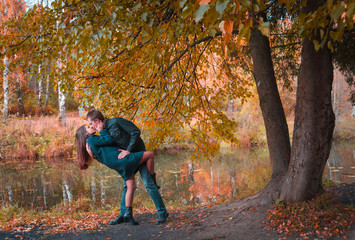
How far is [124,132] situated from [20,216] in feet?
11.9

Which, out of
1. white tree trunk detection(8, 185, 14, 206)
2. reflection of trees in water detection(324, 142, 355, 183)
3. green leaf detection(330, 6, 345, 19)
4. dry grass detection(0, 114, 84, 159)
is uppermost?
green leaf detection(330, 6, 345, 19)

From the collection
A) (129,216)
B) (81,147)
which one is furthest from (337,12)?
(129,216)

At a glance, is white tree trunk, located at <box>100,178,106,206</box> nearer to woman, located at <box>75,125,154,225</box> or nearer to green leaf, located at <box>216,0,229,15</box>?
woman, located at <box>75,125,154,225</box>

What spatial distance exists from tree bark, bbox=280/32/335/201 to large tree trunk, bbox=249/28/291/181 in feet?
1.85

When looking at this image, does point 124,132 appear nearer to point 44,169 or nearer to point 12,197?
point 12,197

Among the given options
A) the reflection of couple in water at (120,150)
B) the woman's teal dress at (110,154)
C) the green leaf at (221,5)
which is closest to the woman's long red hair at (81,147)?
the reflection of couple in water at (120,150)

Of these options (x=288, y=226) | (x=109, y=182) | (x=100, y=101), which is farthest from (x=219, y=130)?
(x=109, y=182)

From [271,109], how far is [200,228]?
2.30m

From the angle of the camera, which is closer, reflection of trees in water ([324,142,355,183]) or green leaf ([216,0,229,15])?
green leaf ([216,0,229,15])

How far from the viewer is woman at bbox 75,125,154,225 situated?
452cm

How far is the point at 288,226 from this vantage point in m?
3.93

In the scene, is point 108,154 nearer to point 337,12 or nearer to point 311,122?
point 311,122

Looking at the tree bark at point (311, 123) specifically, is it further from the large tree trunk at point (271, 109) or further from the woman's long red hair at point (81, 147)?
the woman's long red hair at point (81, 147)

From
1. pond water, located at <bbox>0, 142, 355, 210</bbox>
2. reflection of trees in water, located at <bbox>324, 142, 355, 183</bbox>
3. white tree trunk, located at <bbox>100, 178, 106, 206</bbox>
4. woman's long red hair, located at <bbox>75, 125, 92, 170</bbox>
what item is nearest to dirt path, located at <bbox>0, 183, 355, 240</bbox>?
woman's long red hair, located at <bbox>75, 125, 92, 170</bbox>
